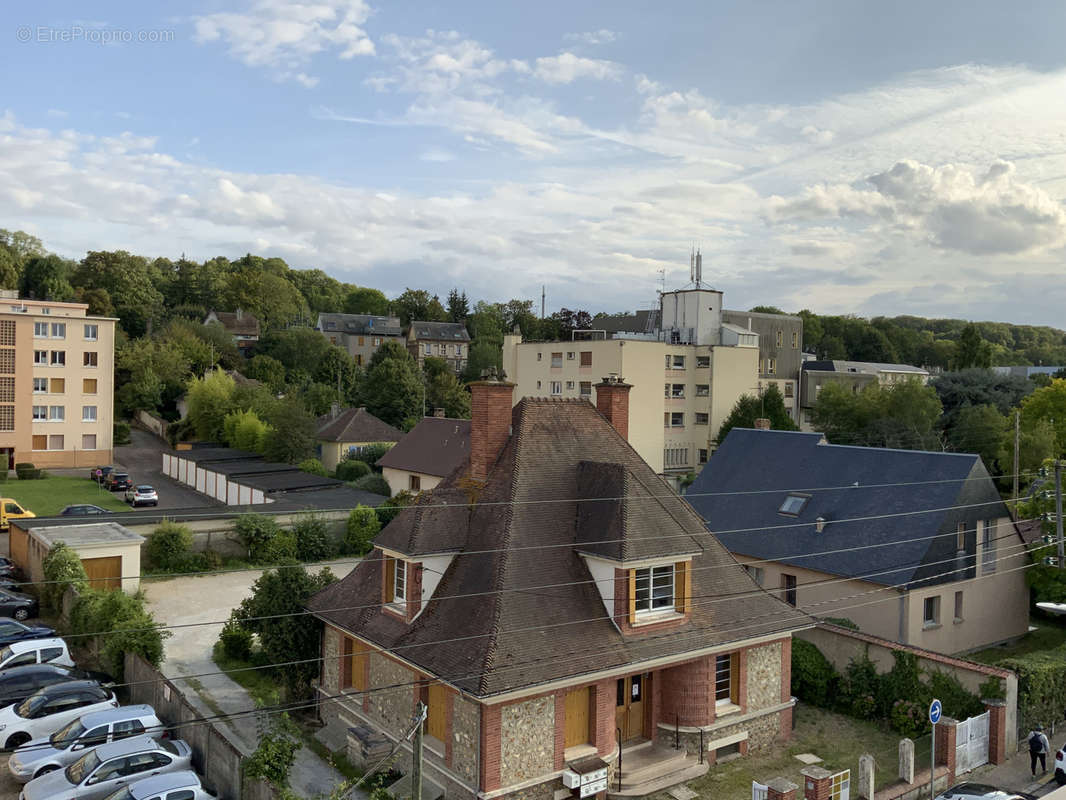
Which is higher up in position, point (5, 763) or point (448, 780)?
point (448, 780)

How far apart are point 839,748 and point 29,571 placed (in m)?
30.5

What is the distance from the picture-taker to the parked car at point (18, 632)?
78.8 feet

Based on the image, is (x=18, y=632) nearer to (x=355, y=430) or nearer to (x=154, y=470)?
(x=355, y=430)

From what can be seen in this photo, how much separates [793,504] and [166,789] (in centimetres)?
2261

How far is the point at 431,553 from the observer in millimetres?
17594

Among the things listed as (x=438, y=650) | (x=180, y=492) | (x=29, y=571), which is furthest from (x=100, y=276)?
(x=438, y=650)

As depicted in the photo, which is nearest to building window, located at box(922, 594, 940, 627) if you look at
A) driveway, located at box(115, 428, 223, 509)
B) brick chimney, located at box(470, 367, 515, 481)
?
brick chimney, located at box(470, 367, 515, 481)

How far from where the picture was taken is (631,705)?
18.6 m

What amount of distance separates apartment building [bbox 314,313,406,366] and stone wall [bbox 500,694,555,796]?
92.9 meters

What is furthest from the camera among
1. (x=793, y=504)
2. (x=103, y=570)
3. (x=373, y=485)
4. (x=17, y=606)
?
(x=373, y=485)

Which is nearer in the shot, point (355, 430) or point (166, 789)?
point (166, 789)

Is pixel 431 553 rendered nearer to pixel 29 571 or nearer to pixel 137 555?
pixel 137 555

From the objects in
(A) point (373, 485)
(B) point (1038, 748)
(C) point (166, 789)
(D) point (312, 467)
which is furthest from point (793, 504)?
(D) point (312, 467)

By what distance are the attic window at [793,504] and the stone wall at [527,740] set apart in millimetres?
16691
